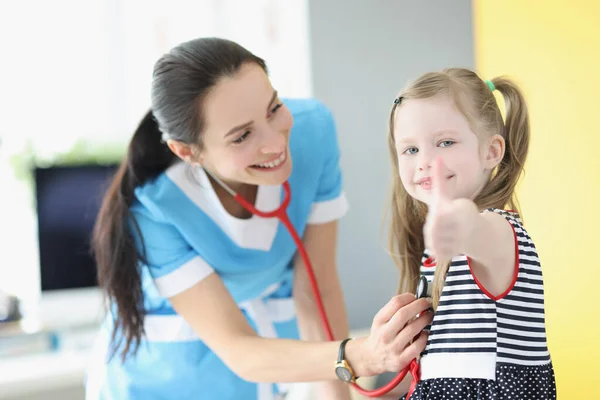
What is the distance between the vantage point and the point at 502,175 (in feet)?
2.67

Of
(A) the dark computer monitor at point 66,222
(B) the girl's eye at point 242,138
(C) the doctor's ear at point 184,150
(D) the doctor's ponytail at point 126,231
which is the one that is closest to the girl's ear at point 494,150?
(B) the girl's eye at point 242,138

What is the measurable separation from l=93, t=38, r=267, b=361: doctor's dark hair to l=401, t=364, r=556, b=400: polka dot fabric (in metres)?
0.55

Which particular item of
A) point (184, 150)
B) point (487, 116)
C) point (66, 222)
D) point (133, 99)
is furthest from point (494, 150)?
point (133, 99)

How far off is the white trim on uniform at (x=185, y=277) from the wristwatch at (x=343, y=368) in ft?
1.10

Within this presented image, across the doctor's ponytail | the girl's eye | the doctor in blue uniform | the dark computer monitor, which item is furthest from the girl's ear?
the dark computer monitor

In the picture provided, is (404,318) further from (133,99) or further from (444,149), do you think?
(133,99)

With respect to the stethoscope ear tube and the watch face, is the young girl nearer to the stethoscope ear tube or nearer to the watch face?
the stethoscope ear tube

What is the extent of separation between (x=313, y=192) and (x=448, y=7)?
40.7 inches

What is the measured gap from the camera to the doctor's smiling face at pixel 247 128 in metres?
1.06

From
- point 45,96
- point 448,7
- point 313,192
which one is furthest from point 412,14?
point 45,96

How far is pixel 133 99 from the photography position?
3080 millimetres

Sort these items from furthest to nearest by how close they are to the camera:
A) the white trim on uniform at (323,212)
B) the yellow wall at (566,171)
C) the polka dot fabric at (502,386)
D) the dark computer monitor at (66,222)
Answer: the dark computer monitor at (66,222) < the white trim on uniform at (323,212) < the yellow wall at (566,171) < the polka dot fabric at (502,386)

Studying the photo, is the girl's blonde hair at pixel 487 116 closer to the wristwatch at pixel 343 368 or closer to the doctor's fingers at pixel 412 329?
the doctor's fingers at pixel 412 329

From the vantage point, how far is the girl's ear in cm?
79
